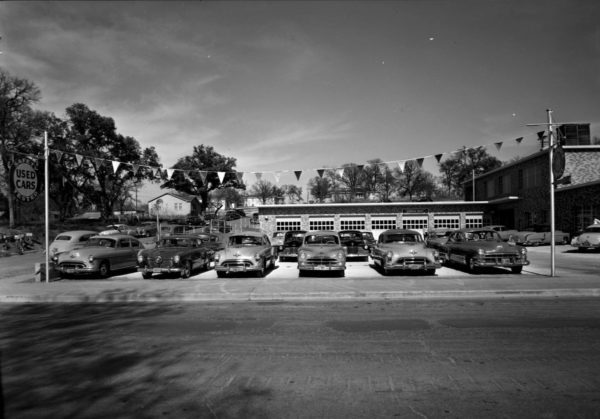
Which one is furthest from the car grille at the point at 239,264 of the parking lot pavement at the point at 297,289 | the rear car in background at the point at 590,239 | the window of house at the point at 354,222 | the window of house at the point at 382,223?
the window of house at the point at 382,223

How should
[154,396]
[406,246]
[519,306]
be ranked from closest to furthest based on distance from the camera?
[154,396] < [519,306] < [406,246]

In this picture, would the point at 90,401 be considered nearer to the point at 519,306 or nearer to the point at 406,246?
the point at 519,306

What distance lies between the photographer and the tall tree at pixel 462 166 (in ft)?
255

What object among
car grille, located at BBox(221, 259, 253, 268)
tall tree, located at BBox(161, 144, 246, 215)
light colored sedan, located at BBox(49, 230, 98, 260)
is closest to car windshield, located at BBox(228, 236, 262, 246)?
car grille, located at BBox(221, 259, 253, 268)

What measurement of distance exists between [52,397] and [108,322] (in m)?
3.35

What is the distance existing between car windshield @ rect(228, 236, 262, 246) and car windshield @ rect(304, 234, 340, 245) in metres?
1.81

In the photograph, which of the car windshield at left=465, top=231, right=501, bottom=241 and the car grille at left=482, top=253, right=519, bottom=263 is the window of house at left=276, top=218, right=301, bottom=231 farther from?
the car grille at left=482, top=253, right=519, bottom=263

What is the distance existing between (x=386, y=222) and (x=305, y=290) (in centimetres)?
2534

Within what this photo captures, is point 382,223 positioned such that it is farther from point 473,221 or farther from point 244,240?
point 244,240

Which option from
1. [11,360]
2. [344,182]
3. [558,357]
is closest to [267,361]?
[11,360]

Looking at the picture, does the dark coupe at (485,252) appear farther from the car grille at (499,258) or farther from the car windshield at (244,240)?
the car windshield at (244,240)

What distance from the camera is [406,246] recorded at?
12531 millimetres

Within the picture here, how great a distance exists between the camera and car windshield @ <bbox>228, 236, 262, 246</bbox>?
45.3 feet

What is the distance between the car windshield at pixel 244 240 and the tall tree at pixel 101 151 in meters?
32.8
